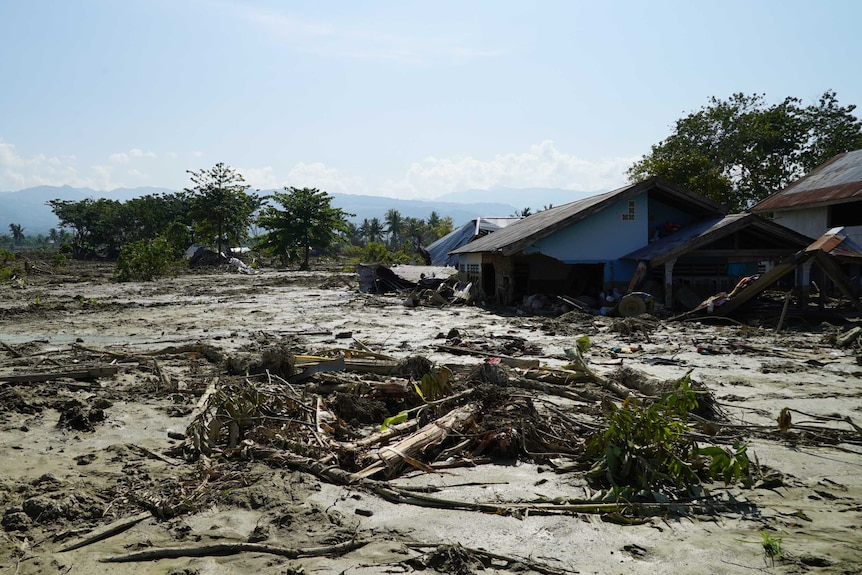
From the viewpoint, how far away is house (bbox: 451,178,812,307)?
18297 mm

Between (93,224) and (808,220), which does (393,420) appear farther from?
(93,224)

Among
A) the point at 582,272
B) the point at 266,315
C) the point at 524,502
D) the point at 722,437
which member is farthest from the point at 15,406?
the point at 582,272

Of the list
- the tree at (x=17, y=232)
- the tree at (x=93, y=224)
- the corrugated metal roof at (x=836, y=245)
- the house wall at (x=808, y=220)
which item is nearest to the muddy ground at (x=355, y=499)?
the corrugated metal roof at (x=836, y=245)

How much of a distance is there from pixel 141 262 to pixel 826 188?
31682 mm

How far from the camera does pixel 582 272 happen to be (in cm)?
2345

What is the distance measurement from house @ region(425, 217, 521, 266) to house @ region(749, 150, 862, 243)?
13.1 meters

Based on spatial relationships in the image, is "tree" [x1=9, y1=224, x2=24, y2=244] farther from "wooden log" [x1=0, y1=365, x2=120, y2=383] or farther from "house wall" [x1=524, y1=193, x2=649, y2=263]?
"wooden log" [x1=0, y1=365, x2=120, y2=383]

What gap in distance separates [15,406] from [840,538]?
7333 millimetres

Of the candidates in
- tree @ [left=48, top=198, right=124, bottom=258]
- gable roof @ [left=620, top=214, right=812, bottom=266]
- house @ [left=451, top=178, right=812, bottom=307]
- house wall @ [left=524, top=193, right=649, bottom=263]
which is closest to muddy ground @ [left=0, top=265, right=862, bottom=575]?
gable roof @ [left=620, top=214, right=812, bottom=266]

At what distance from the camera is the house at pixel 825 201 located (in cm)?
2117

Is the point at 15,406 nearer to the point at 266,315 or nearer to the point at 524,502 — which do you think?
the point at 524,502

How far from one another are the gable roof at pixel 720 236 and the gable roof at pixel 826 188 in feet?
11.2

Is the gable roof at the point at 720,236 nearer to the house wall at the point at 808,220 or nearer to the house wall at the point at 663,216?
the house wall at the point at 663,216

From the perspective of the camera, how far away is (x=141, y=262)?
32812 mm
